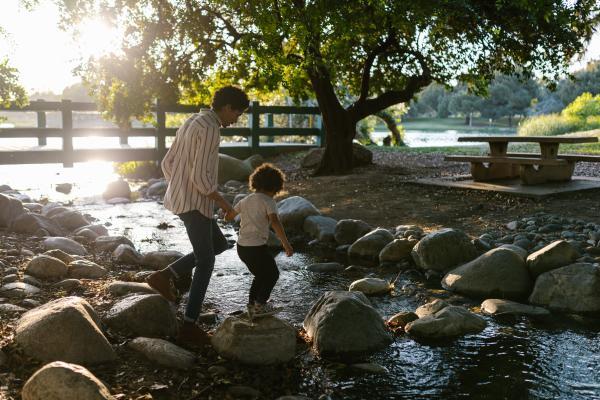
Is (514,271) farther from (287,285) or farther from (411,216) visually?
(411,216)

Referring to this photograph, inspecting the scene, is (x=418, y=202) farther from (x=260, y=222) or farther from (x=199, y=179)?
(x=199, y=179)

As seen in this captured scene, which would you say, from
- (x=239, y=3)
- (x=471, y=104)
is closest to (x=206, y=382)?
(x=239, y=3)

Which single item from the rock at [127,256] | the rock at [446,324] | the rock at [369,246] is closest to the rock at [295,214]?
the rock at [369,246]

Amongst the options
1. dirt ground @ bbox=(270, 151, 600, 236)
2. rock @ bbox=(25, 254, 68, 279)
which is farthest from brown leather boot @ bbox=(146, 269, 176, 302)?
dirt ground @ bbox=(270, 151, 600, 236)

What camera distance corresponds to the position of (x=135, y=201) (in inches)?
482

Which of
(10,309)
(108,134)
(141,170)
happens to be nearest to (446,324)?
(10,309)

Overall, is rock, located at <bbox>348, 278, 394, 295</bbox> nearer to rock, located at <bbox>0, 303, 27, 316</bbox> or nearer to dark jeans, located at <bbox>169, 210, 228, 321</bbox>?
dark jeans, located at <bbox>169, 210, 228, 321</bbox>

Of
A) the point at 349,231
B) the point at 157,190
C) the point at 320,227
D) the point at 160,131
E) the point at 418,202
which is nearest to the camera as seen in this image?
the point at 349,231

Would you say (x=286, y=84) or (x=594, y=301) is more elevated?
(x=286, y=84)

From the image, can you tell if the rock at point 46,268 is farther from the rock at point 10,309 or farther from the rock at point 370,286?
the rock at point 370,286

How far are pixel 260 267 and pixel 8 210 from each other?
479 cm

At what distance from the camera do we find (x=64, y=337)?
4027 millimetres

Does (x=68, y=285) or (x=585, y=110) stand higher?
(x=585, y=110)

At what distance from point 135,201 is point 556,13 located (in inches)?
323
